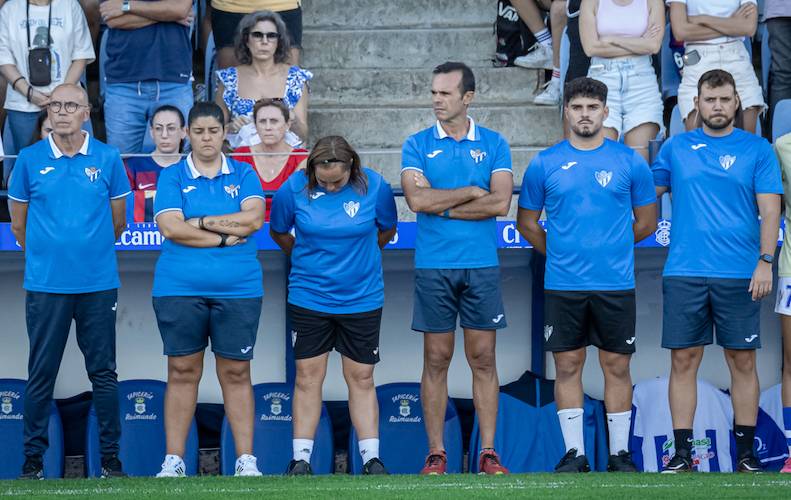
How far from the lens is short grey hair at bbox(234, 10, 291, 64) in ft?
28.4

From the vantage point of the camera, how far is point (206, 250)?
6785mm

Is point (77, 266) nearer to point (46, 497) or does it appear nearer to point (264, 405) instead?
point (46, 497)

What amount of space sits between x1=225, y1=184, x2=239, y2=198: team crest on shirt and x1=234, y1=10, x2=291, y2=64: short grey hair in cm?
202

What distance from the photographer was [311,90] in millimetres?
9992

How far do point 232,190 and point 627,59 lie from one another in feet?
9.55

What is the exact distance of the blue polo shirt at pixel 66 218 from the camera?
6.86 meters

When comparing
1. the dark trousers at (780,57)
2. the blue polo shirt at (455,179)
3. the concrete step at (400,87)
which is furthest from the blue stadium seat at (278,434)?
the dark trousers at (780,57)

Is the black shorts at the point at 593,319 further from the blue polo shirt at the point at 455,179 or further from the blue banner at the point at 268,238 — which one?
the blue banner at the point at 268,238

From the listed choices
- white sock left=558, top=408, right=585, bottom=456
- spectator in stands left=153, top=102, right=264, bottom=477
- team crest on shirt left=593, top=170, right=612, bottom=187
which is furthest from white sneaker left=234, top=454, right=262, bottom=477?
team crest on shirt left=593, top=170, right=612, bottom=187

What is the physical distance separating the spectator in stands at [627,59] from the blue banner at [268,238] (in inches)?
26.0

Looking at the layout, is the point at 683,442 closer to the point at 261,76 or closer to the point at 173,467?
the point at 173,467

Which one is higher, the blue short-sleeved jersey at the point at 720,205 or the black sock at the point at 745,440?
the blue short-sleeved jersey at the point at 720,205

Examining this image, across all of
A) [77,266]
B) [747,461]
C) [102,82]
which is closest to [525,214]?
[747,461]

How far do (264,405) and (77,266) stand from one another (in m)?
2.06
